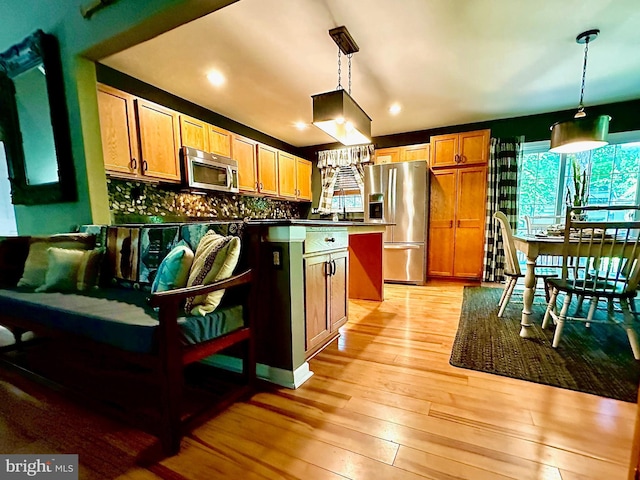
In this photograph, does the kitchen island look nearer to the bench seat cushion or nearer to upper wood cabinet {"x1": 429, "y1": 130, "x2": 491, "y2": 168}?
the bench seat cushion

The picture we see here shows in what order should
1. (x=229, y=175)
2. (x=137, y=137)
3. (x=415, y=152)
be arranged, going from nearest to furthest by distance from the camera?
(x=137, y=137) < (x=229, y=175) < (x=415, y=152)

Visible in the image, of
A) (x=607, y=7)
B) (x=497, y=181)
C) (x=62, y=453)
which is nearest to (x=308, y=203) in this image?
(x=497, y=181)

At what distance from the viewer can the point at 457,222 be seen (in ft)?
14.0

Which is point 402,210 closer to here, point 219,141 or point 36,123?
point 219,141

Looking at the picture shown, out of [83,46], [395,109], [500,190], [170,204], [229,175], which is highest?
[395,109]

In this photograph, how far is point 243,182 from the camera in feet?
12.7

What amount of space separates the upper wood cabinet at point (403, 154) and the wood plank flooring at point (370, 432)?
11.9ft

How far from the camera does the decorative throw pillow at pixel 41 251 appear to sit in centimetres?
197

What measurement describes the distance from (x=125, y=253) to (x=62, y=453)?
1184mm

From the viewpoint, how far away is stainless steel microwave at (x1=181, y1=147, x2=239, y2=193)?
9.94 feet

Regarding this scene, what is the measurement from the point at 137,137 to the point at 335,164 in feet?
11.0

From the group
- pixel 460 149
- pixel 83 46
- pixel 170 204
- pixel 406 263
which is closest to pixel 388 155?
pixel 460 149

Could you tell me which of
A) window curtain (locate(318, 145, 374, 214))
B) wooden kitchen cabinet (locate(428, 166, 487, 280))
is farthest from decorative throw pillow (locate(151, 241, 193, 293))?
window curtain (locate(318, 145, 374, 214))

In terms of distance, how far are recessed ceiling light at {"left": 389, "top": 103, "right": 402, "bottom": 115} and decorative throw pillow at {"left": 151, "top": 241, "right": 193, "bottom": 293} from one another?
342 cm
